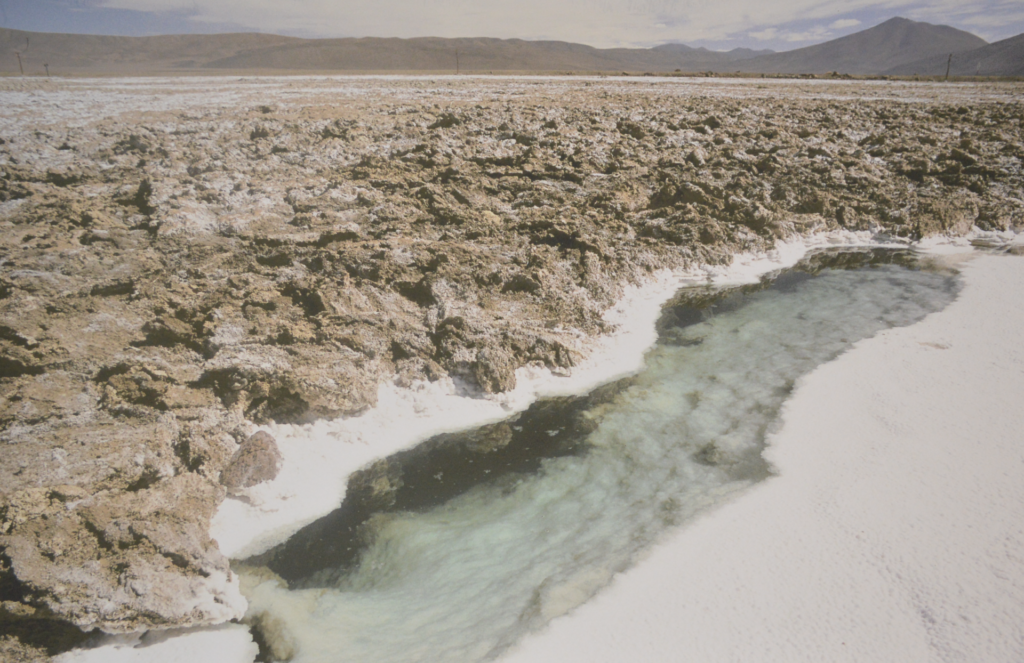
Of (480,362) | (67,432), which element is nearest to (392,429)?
(480,362)

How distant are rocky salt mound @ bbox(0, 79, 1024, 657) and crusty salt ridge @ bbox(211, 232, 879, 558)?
0.64ft

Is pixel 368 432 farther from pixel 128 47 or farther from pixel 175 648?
pixel 128 47

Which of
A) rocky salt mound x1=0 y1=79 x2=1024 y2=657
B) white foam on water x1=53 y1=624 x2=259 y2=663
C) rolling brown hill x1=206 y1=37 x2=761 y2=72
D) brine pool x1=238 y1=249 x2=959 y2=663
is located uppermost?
rolling brown hill x1=206 y1=37 x2=761 y2=72

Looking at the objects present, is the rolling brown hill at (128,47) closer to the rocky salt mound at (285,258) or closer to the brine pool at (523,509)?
the rocky salt mound at (285,258)

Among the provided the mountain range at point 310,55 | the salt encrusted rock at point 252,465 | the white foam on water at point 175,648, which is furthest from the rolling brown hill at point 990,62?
the white foam on water at point 175,648

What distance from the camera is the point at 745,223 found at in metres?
11.0

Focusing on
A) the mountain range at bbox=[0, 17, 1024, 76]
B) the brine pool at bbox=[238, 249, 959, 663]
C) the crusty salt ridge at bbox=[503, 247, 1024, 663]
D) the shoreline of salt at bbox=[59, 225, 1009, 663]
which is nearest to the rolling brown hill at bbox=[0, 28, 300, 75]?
the mountain range at bbox=[0, 17, 1024, 76]

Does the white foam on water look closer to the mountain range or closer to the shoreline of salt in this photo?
the shoreline of salt

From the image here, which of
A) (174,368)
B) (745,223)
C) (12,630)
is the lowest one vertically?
(12,630)

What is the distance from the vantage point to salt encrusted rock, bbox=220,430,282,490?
495 cm

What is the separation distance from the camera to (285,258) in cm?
741

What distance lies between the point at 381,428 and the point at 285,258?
125 inches

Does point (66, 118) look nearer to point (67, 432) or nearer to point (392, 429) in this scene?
point (67, 432)

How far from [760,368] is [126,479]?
23.5 feet
